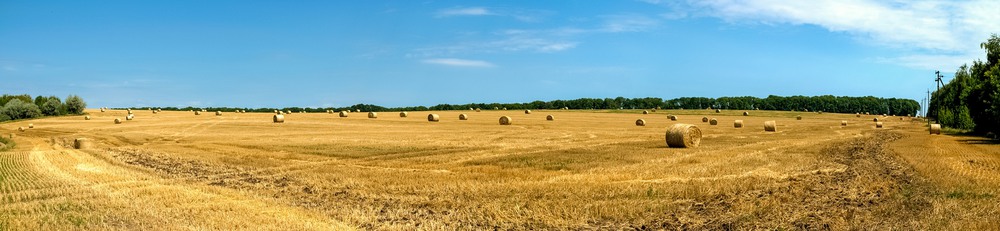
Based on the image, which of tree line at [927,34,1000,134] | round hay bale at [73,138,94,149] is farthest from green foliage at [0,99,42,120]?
tree line at [927,34,1000,134]

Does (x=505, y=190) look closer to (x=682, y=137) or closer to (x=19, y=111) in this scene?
(x=682, y=137)

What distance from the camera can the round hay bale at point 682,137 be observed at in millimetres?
30234

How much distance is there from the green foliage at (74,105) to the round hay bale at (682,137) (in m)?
89.7

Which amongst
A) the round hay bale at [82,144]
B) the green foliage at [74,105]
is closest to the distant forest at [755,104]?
the green foliage at [74,105]

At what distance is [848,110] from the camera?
19275 cm

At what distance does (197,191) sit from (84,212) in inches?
118

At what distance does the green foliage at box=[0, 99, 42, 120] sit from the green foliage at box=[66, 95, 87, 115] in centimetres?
348

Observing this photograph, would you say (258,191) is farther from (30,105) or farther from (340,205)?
(30,105)

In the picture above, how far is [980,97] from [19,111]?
4024 inches

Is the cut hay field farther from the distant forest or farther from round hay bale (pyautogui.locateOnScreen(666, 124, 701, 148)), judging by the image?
the distant forest

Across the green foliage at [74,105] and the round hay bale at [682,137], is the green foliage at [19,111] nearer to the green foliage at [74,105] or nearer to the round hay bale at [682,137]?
the green foliage at [74,105]

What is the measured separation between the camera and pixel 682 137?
30141 millimetres

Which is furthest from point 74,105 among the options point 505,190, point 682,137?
point 505,190

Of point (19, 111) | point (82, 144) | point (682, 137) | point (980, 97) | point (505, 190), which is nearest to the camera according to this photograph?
point (505, 190)
